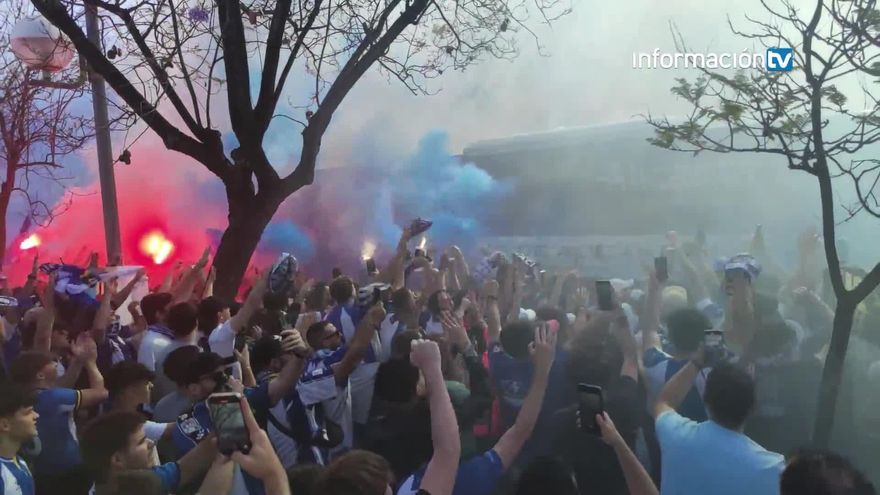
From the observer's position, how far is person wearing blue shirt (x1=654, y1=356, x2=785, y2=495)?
2.59 m

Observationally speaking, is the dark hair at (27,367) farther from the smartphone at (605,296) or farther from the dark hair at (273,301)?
the smartphone at (605,296)

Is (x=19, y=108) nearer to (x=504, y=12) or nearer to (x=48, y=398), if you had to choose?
(x=504, y=12)

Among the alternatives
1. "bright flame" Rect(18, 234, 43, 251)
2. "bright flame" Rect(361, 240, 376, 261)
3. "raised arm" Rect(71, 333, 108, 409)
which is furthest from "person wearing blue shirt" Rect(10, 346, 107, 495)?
"bright flame" Rect(18, 234, 43, 251)

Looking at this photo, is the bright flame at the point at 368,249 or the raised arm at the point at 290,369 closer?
the raised arm at the point at 290,369

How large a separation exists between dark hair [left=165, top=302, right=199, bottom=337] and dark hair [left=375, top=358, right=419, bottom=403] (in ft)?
4.79

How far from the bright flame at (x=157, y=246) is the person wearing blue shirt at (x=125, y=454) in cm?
1458

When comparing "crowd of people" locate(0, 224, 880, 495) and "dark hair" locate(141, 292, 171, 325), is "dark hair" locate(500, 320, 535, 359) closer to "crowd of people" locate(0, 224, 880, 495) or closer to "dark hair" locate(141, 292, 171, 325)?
"crowd of people" locate(0, 224, 880, 495)

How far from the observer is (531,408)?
2844mm

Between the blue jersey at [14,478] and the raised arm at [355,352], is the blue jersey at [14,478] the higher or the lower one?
the lower one

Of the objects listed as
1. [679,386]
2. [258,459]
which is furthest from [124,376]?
[679,386]

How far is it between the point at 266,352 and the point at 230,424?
5.41 ft

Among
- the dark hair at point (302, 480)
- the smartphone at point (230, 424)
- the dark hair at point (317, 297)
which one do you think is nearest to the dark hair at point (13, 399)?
the dark hair at point (302, 480)

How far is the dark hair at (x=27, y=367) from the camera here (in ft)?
11.4

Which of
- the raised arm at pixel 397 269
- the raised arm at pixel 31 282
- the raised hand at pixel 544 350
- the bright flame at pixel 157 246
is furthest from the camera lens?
the bright flame at pixel 157 246
